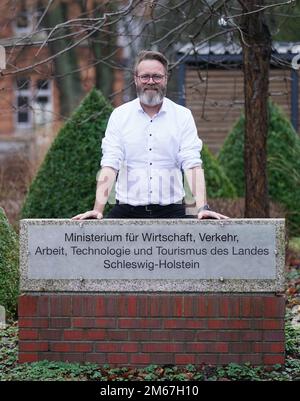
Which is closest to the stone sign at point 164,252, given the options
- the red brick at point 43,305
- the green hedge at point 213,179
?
the red brick at point 43,305

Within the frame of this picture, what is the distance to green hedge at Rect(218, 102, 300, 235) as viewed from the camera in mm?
14500

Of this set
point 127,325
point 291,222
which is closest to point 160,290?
point 127,325

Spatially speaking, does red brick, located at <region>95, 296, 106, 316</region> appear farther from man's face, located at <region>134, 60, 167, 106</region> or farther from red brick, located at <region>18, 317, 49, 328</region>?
man's face, located at <region>134, 60, 167, 106</region>

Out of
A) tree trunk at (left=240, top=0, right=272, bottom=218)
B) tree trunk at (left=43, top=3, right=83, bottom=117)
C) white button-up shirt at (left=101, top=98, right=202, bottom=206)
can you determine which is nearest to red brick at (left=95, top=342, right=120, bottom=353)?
white button-up shirt at (left=101, top=98, right=202, bottom=206)

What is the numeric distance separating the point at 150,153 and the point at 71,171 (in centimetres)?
559

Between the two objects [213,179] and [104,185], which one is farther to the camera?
[213,179]

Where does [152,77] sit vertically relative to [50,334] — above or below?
above

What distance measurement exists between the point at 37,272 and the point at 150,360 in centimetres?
95

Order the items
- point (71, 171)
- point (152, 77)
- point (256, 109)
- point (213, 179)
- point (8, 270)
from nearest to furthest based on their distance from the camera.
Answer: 1. point (152, 77)
2. point (8, 270)
3. point (256, 109)
4. point (71, 171)
5. point (213, 179)

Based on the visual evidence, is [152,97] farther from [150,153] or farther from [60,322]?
[60,322]

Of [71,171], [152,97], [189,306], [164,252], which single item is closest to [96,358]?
[189,306]

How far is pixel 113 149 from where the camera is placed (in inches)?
268

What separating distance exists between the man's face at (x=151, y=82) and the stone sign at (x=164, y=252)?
812mm

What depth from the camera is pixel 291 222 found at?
47.5ft
